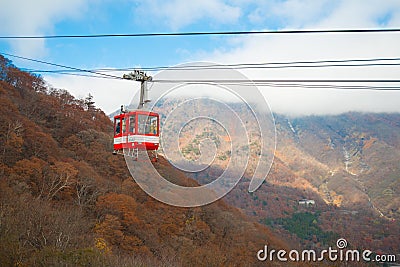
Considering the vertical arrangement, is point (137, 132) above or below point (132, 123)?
below

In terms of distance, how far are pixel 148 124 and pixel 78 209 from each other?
1814 cm

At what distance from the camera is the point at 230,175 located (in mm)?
7789

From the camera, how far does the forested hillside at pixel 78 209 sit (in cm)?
1725

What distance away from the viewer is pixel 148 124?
12.9 m

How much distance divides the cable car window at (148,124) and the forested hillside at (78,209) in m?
6.01

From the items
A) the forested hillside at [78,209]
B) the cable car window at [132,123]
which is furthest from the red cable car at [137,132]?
the forested hillside at [78,209]

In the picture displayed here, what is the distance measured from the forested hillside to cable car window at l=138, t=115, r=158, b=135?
6.01 m

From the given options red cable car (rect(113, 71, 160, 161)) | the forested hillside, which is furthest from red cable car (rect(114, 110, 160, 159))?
the forested hillside

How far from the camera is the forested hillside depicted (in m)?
17.2

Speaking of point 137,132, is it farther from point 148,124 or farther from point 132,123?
point 148,124

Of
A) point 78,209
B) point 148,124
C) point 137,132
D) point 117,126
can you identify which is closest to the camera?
point 137,132

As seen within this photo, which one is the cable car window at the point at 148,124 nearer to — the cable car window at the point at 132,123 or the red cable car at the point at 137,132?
the red cable car at the point at 137,132

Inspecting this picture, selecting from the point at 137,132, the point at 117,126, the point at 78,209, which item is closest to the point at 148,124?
the point at 137,132

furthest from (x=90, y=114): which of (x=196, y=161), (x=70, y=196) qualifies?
(x=196, y=161)
